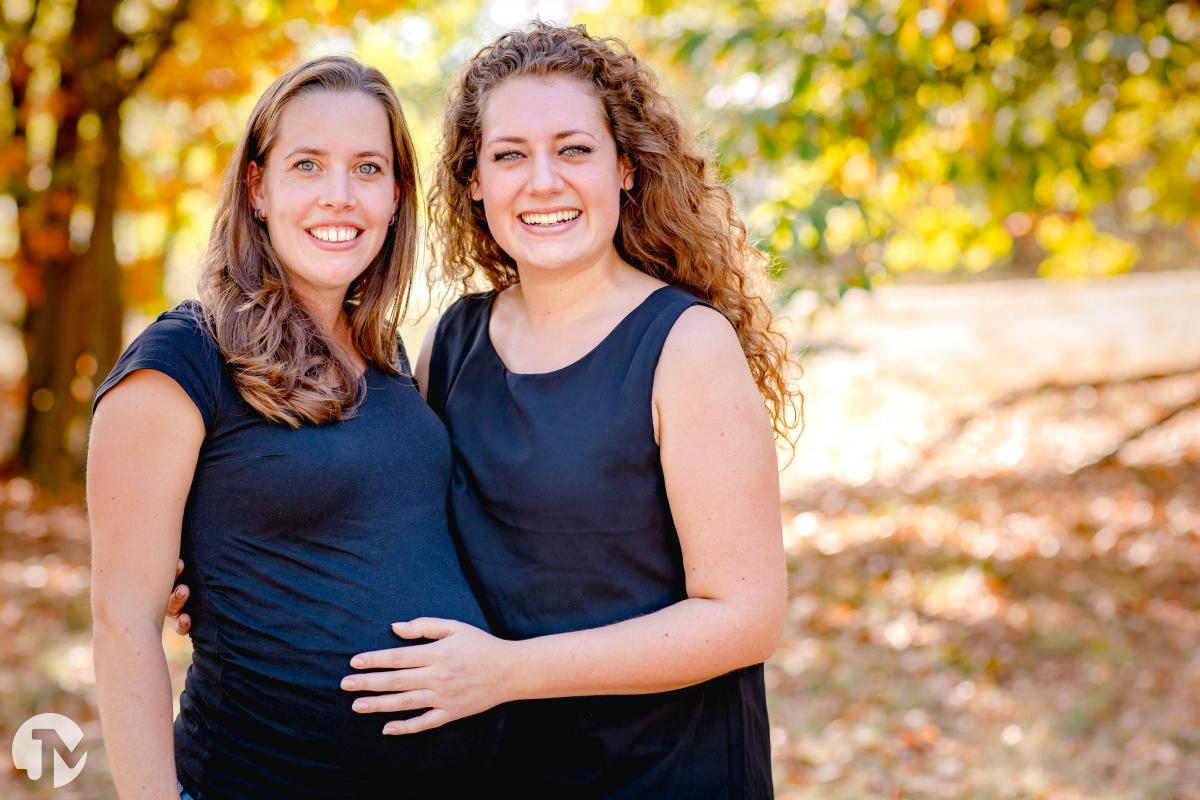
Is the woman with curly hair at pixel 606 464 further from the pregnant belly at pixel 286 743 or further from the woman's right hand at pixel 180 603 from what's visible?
the woman's right hand at pixel 180 603

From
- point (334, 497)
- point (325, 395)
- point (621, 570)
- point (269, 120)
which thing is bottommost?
point (621, 570)

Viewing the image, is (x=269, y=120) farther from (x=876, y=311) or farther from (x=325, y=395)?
(x=876, y=311)

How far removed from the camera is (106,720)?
75.4 inches

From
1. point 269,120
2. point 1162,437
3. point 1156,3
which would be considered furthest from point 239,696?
point 1162,437

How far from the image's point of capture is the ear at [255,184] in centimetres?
230

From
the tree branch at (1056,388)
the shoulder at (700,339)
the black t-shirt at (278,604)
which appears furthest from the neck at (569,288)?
the tree branch at (1056,388)

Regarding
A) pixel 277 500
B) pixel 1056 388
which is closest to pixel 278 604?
pixel 277 500

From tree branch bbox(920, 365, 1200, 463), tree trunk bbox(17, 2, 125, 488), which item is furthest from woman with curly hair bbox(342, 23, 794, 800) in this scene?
tree branch bbox(920, 365, 1200, 463)

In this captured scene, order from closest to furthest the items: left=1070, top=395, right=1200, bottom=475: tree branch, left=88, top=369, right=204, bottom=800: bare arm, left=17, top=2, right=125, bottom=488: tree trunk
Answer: left=88, top=369, right=204, bottom=800: bare arm
left=17, top=2, right=125, bottom=488: tree trunk
left=1070, top=395, right=1200, bottom=475: tree branch

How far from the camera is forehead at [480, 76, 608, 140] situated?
2.27 meters

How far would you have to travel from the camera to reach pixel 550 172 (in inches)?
88.4

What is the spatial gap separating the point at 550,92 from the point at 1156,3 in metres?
3.61

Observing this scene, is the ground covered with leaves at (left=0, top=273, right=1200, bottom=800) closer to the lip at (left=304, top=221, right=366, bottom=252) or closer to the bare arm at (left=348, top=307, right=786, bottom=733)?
the bare arm at (left=348, top=307, right=786, bottom=733)

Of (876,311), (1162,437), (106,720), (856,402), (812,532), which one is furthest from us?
(876,311)
